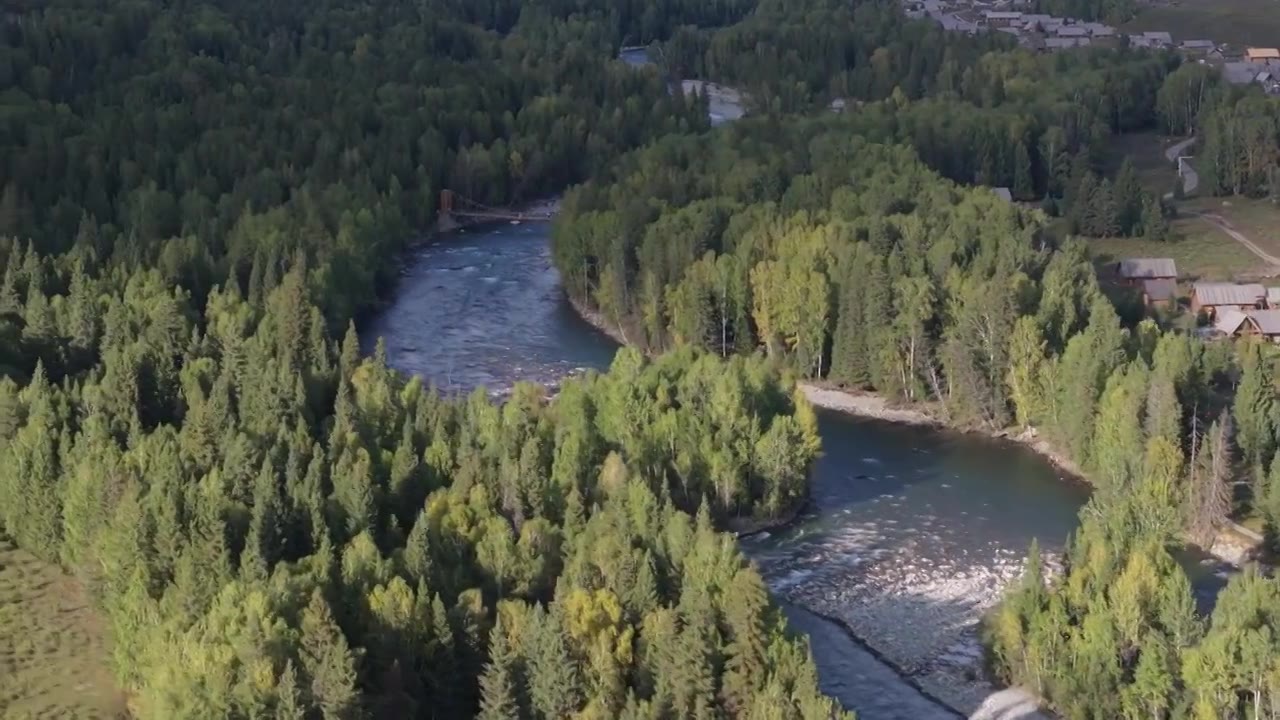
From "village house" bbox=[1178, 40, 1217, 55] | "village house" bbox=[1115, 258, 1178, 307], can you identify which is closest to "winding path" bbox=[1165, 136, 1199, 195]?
"village house" bbox=[1115, 258, 1178, 307]

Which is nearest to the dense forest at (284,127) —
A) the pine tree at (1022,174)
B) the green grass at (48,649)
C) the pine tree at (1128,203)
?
the pine tree at (1022,174)

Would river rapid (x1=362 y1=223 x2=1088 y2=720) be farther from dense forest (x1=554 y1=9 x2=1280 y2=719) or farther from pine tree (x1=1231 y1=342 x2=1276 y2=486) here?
pine tree (x1=1231 y1=342 x2=1276 y2=486)

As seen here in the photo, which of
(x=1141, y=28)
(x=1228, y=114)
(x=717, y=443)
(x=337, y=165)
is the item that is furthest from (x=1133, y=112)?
(x=717, y=443)

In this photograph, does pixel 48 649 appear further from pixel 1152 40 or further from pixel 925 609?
pixel 1152 40

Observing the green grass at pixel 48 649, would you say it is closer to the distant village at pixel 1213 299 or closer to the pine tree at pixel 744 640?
the pine tree at pixel 744 640

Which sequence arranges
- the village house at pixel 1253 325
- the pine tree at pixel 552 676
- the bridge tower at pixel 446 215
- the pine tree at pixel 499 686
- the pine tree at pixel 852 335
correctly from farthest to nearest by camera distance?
the bridge tower at pixel 446 215, the village house at pixel 1253 325, the pine tree at pixel 852 335, the pine tree at pixel 552 676, the pine tree at pixel 499 686

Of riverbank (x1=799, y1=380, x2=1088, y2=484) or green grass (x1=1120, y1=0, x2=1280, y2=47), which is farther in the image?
green grass (x1=1120, y1=0, x2=1280, y2=47)

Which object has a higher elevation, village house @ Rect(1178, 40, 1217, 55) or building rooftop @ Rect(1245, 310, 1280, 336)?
village house @ Rect(1178, 40, 1217, 55)
